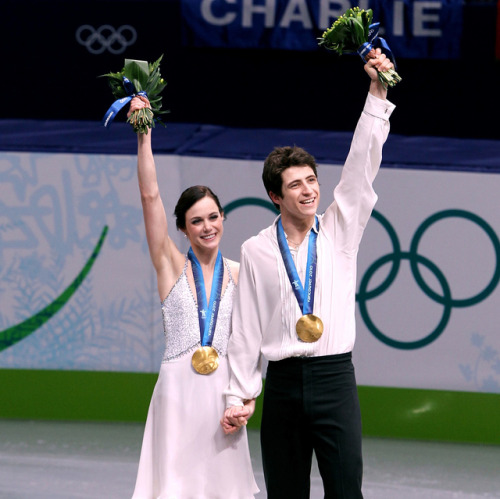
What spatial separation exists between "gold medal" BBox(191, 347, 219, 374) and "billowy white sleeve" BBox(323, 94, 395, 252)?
0.59 metres

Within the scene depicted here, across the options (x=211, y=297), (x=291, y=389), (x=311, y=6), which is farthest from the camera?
(x=311, y=6)

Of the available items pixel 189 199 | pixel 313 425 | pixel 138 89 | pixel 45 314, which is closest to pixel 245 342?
pixel 313 425

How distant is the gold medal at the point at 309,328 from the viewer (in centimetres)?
358

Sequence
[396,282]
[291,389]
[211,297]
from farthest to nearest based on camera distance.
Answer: [396,282] < [211,297] < [291,389]

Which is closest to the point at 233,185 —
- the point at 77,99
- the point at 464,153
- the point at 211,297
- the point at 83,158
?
the point at 83,158

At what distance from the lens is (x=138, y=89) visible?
3.92 m

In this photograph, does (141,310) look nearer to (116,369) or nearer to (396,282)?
(116,369)

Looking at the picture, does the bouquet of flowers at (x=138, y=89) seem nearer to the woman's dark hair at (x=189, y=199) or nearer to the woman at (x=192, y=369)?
the woman at (x=192, y=369)

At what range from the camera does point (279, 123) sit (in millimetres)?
7992

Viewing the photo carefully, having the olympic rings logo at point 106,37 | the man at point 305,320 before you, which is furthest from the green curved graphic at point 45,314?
the man at point 305,320

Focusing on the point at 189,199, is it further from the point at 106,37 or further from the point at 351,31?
the point at 106,37

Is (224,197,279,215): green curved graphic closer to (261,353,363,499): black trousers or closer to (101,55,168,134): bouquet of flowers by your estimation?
(101,55,168,134): bouquet of flowers

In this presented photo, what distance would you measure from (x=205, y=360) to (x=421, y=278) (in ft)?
9.35

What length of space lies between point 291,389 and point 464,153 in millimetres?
3362
